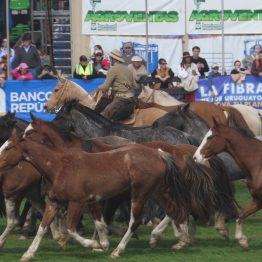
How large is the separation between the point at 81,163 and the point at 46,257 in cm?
113

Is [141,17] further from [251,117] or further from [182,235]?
[182,235]

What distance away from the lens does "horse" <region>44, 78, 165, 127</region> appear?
54.6 feet

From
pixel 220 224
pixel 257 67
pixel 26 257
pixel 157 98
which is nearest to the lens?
pixel 26 257

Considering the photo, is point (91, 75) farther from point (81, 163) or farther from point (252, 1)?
point (81, 163)

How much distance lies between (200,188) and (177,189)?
1.93 feet

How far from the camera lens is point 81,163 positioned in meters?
11.2

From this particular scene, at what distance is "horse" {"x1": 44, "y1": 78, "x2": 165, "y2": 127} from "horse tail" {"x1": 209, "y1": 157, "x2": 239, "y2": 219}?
402 cm

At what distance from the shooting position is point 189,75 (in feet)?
71.4

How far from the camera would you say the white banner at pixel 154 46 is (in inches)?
1057

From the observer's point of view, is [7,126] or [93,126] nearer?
[7,126]

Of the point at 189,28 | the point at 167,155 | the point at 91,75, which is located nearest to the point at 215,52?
the point at 189,28

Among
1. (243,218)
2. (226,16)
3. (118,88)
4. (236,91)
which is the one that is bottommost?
(243,218)

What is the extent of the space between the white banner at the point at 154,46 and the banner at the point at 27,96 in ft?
20.8

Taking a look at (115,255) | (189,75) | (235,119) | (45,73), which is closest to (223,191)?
(115,255)
